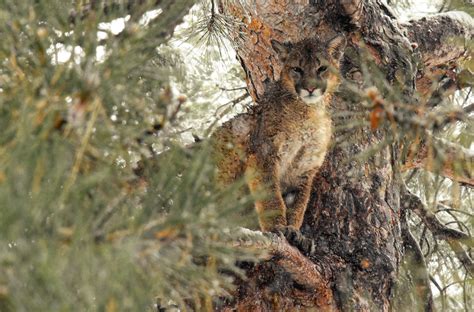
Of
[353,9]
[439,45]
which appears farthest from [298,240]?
[439,45]

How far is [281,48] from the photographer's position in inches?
142

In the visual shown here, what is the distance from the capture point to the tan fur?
3.45m

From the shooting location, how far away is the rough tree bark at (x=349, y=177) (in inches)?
113

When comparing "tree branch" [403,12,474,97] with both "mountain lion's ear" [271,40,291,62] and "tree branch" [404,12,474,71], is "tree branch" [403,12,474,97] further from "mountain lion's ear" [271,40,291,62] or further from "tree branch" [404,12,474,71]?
"mountain lion's ear" [271,40,291,62]

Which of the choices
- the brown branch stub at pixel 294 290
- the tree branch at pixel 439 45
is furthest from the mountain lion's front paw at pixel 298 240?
the tree branch at pixel 439 45

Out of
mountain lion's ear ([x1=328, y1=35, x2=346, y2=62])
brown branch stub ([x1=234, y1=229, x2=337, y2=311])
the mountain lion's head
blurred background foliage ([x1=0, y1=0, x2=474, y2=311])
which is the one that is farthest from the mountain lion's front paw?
blurred background foliage ([x1=0, y1=0, x2=474, y2=311])

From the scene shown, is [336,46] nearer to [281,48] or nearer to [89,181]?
[281,48]

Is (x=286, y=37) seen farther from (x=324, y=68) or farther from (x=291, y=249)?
(x=291, y=249)

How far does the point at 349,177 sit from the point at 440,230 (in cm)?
92

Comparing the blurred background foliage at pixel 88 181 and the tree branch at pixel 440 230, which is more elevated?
the tree branch at pixel 440 230

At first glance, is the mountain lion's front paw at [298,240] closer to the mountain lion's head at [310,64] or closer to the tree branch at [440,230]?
the mountain lion's head at [310,64]

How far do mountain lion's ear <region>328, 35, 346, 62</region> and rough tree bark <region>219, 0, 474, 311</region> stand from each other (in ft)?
0.26

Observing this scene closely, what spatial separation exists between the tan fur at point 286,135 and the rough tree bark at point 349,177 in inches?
3.0

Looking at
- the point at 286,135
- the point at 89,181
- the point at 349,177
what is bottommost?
the point at 89,181
